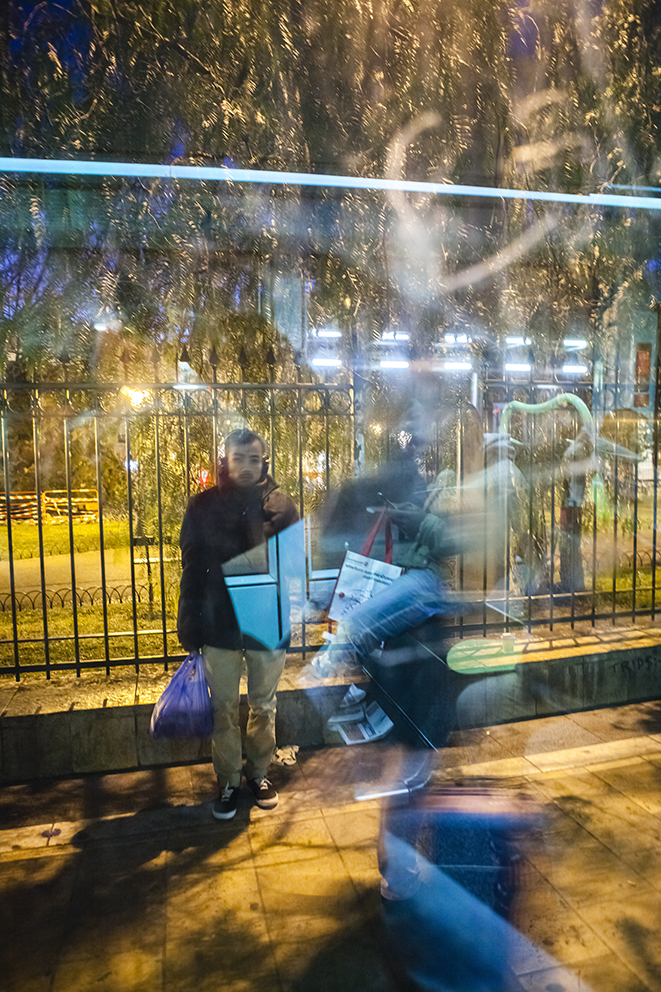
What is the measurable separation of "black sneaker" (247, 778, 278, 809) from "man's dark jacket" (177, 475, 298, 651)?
81 cm

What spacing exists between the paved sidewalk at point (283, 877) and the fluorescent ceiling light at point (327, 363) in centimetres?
313

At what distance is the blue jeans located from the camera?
2555mm

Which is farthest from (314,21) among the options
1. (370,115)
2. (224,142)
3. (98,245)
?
(98,245)

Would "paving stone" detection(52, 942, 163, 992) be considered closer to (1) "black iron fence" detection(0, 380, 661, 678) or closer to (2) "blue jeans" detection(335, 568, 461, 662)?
(2) "blue jeans" detection(335, 568, 461, 662)

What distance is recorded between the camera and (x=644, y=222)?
5430mm

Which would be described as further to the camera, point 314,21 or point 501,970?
point 314,21

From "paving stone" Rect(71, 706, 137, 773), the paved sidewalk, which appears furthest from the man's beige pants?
"paving stone" Rect(71, 706, 137, 773)

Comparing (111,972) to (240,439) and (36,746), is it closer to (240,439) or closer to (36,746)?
(36,746)

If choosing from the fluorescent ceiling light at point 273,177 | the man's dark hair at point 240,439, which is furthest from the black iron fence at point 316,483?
the fluorescent ceiling light at point 273,177

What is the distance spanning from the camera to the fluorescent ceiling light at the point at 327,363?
555 cm

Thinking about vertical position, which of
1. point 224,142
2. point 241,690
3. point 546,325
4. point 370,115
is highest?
point 370,115

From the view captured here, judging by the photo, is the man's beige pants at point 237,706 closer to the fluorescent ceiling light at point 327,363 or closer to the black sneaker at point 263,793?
the black sneaker at point 263,793

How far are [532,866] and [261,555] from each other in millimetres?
1978

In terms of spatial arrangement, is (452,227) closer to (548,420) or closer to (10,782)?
(548,420)
